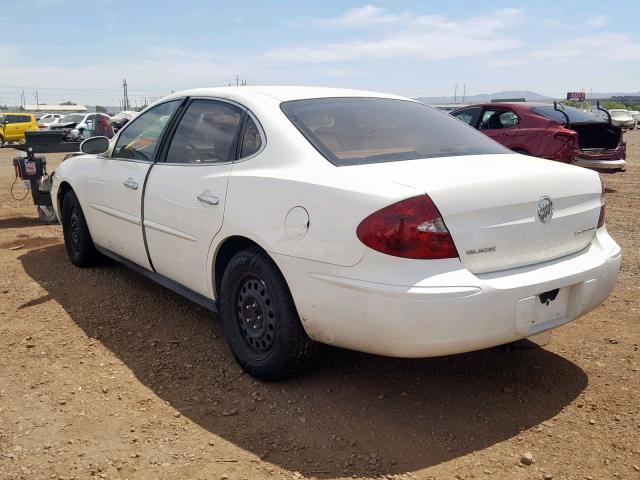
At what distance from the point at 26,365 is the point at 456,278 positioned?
8.44 ft

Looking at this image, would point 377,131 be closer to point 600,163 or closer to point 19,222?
point 19,222

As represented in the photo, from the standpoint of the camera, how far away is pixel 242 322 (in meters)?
3.44

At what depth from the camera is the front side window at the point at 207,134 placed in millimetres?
3631

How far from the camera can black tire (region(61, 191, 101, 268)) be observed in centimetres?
534

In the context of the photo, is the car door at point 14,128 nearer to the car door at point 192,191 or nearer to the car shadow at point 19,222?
the car shadow at point 19,222

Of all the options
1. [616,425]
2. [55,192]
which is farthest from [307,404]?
[55,192]

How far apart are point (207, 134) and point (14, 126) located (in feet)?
92.0

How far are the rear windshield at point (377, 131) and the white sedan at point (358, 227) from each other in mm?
13

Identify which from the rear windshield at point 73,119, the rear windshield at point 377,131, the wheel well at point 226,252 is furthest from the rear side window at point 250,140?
the rear windshield at point 73,119

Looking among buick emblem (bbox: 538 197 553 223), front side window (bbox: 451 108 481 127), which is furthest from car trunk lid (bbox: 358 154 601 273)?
front side window (bbox: 451 108 481 127)

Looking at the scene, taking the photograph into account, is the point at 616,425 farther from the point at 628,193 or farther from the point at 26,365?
the point at 628,193

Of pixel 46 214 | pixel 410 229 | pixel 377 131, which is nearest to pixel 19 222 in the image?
pixel 46 214

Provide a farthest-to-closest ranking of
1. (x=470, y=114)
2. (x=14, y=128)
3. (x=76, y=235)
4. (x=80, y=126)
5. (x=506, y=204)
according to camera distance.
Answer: (x=14, y=128) → (x=80, y=126) → (x=470, y=114) → (x=76, y=235) → (x=506, y=204)

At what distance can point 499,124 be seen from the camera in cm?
1065
